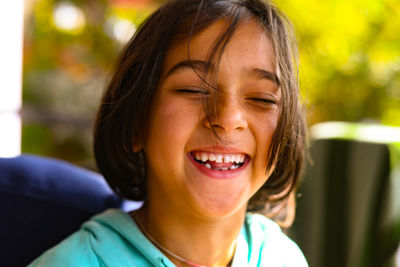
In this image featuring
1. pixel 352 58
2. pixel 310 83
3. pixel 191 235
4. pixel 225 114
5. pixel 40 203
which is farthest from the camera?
pixel 352 58

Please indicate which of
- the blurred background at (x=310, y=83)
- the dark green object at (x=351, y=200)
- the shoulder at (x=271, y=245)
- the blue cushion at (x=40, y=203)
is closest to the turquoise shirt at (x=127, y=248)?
the shoulder at (x=271, y=245)

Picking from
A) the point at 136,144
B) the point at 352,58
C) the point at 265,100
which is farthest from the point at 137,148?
the point at 352,58

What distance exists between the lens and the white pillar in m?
3.26

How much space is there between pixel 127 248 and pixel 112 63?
286 cm

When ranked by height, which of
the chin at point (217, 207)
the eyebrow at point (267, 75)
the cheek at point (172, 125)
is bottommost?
the chin at point (217, 207)

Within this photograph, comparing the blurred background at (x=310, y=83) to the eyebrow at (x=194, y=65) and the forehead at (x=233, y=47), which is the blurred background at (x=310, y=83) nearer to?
the forehead at (x=233, y=47)

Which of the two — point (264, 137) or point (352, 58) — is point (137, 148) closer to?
point (264, 137)

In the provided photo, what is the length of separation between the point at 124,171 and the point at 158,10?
1.17ft

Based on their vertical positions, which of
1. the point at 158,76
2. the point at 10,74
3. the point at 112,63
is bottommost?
the point at 158,76

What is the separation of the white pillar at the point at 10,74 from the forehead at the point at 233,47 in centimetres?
256

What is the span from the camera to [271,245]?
3.38 feet

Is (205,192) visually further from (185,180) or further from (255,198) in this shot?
(255,198)

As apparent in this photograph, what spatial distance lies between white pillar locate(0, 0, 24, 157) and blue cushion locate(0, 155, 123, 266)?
6.84 ft

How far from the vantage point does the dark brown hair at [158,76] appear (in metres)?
0.90
